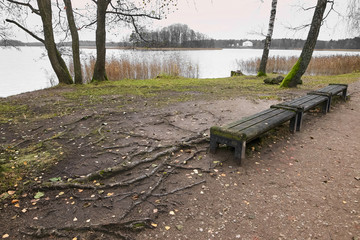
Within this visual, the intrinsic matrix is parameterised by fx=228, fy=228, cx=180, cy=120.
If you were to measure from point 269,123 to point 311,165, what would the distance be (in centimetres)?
78

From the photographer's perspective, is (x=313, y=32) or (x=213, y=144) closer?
(x=213, y=144)

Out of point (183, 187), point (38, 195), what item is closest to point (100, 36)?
point (38, 195)

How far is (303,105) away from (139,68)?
1044cm

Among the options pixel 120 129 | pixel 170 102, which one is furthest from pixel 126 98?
pixel 120 129

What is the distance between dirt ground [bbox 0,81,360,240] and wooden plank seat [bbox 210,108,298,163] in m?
0.25

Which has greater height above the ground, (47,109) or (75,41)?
(75,41)

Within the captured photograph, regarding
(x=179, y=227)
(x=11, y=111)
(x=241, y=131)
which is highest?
(x=241, y=131)

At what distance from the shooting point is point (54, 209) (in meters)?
2.22

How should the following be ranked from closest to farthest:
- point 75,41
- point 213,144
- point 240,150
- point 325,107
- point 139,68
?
point 240,150 < point 213,144 < point 325,107 < point 75,41 < point 139,68

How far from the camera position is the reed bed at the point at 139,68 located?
12570 mm

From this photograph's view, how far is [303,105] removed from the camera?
4.44 meters

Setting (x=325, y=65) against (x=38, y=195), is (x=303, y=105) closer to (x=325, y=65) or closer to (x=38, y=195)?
(x=38, y=195)

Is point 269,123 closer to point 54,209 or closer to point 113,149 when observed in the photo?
point 113,149

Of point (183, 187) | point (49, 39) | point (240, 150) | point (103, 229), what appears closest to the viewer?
point (103, 229)
